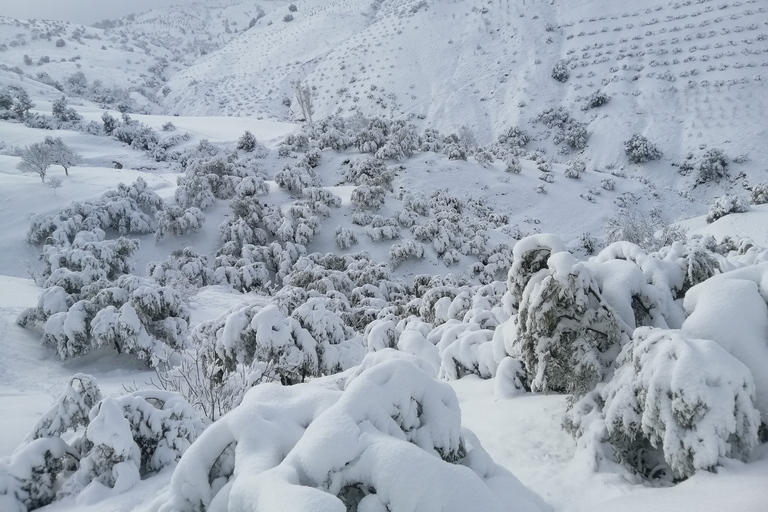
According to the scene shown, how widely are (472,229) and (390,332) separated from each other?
15.0m

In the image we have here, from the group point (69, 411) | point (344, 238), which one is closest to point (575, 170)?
point (344, 238)

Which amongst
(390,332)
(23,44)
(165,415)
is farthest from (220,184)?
(23,44)

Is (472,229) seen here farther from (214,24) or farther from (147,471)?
(214,24)

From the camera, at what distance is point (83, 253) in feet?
51.4

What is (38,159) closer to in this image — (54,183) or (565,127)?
(54,183)

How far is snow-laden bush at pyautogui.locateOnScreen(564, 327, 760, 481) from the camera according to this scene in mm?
3490

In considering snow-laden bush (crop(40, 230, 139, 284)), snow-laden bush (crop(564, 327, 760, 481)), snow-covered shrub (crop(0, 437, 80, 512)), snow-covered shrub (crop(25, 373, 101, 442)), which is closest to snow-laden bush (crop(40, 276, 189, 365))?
snow-laden bush (crop(40, 230, 139, 284))

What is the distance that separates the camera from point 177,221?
71.9ft

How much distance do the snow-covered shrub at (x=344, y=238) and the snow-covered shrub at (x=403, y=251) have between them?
2139 mm

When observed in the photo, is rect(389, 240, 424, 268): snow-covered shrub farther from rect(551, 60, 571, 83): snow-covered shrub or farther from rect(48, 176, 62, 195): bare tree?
rect(551, 60, 571, 83): snow-covered shrub

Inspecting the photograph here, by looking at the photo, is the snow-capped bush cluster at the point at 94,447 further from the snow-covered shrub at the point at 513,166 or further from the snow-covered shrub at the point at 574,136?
the snow-covered shrub at the point at 574,136

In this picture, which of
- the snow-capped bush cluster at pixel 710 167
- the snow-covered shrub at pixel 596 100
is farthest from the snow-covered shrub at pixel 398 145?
the snow-capped bush cluster at pixel 710 167

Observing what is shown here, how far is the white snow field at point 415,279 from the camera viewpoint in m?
3.46

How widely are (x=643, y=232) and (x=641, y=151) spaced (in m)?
20.2
